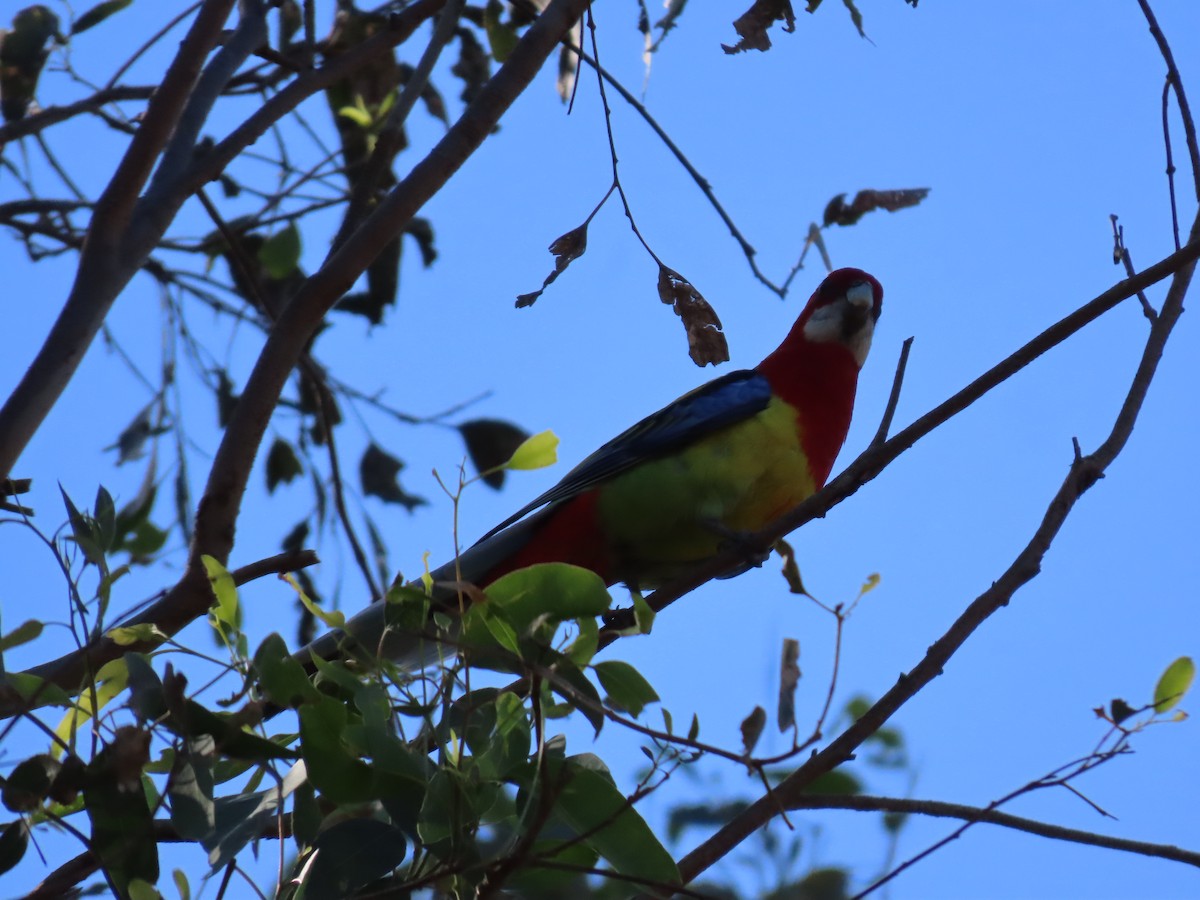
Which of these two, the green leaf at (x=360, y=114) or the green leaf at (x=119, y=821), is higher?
the green leaf at (x=360, y=114)

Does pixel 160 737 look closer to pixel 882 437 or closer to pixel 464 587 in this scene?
pixel 464 587

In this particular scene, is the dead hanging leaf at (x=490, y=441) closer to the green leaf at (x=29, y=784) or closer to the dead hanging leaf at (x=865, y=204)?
the dead hanging leaf at (x=865, y=204)

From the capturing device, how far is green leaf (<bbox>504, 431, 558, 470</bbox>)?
88.4 inches

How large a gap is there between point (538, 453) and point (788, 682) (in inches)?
22.6

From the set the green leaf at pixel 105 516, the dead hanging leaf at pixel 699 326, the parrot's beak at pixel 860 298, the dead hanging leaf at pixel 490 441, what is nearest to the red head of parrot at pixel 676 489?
the dead hanging leaf at pixel 490 441

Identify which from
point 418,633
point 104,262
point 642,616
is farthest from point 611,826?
point 104,262

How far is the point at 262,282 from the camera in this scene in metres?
4.62

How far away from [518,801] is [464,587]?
1.12ft

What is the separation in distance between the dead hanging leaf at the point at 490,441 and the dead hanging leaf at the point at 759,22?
163cm

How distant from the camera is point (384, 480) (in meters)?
4.54

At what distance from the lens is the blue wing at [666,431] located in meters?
3.96

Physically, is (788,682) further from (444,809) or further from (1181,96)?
(1181,96)

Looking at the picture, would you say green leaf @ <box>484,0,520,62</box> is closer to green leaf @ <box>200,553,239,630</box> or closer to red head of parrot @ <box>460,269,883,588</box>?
red head of parrot @ <box>460,269,883,588</box>

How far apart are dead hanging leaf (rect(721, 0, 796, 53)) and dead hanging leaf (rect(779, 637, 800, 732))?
5.05ft
